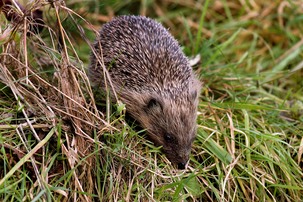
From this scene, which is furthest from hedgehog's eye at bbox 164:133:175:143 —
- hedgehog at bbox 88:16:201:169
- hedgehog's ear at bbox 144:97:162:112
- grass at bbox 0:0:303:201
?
hedgehog's ear at bbox 144:97:162:112

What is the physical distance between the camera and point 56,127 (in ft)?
13.2

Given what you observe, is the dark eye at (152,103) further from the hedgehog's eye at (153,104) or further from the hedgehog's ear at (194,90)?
the hedgehog's ear at (194,90)

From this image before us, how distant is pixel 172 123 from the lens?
4.49 metres

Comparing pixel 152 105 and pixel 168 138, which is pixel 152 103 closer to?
pixel 152 105

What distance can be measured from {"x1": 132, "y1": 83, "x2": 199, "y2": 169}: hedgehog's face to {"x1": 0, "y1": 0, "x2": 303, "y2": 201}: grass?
0.10 meters

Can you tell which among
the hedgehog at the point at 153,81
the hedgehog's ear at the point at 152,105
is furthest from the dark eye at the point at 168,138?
the hedgehog's ear at the point at 152,105

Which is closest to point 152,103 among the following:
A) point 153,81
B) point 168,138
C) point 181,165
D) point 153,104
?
point 153,104

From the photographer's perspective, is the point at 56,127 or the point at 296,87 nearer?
the point at 56,127

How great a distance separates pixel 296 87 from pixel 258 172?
1.76 metres

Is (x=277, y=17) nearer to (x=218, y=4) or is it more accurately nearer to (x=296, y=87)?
(x=218, y=4)

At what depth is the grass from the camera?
389 centimetres

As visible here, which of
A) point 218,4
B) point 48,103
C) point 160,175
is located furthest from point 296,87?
point 48,103

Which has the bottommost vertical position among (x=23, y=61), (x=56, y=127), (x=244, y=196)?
(x=244, y=196)

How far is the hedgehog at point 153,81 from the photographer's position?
4.45 metres
